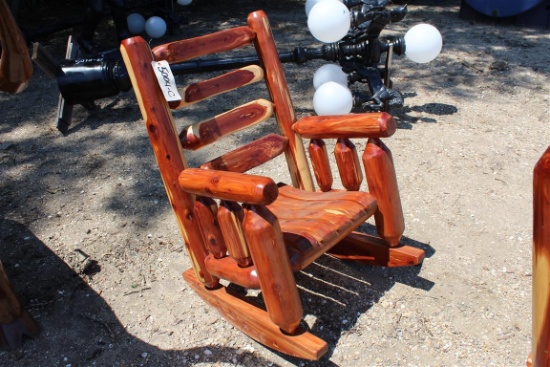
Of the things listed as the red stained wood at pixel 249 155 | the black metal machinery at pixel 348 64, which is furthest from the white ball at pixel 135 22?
the red stained wood at pixel 249 155

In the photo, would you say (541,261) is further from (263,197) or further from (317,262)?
(317,262)

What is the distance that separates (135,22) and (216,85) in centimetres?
434

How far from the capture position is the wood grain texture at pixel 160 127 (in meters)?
1.77

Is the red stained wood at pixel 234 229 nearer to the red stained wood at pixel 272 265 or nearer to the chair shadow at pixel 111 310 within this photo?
the red stained wood at pixel 272 265

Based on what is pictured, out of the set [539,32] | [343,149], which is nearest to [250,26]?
[343,149]

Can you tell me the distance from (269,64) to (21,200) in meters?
1.75

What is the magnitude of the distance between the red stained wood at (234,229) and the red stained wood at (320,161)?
0.60 metres

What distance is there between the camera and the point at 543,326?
1.10 meters

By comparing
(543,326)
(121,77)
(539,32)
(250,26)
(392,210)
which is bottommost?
(539,32)

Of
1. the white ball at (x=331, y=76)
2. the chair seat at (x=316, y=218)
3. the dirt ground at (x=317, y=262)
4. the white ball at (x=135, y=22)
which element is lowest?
the dirt ground at (x=317, y=262)

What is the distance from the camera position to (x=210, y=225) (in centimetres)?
183

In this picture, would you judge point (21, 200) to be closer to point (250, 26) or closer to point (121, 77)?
point (121, 77)

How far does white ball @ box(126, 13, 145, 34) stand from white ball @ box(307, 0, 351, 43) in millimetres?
3339

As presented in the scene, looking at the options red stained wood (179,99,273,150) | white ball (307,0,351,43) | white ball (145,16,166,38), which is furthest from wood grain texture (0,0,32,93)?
white ball (145,16,166,38)
